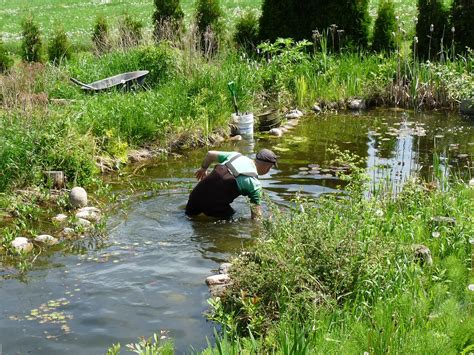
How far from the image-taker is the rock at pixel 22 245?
24.4 feet

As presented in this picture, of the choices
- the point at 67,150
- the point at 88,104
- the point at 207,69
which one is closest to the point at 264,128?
the point at 207,69

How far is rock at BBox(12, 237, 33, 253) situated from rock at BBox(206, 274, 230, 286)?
84.2 inches

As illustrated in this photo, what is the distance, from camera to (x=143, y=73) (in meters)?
13.2

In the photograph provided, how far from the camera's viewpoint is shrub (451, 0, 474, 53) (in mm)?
15906

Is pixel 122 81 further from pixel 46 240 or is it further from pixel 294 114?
pixel 46 240

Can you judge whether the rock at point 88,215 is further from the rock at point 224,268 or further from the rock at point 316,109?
the rock at point 316,109

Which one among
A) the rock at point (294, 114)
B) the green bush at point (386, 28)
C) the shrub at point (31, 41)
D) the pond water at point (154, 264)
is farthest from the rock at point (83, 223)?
the green bush at point (386, 28)

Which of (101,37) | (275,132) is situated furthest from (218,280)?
(101,37)

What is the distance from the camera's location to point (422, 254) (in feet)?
19.6

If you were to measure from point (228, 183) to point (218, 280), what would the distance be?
73.0 inches

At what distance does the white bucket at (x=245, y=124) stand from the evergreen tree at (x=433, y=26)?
18.2 ft

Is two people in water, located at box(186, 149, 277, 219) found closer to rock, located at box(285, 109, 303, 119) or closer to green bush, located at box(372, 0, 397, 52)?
rock, located at box(285, 109, 303, 119)

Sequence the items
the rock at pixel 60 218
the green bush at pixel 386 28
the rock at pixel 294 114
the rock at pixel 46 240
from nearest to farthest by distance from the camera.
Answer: the rock at pixel 46 240
the rock at pixel 60 218
the rock at pixel 294 114
the green bush at pixel 386 28

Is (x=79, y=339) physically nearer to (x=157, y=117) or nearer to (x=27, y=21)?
(x=157, y=117)
